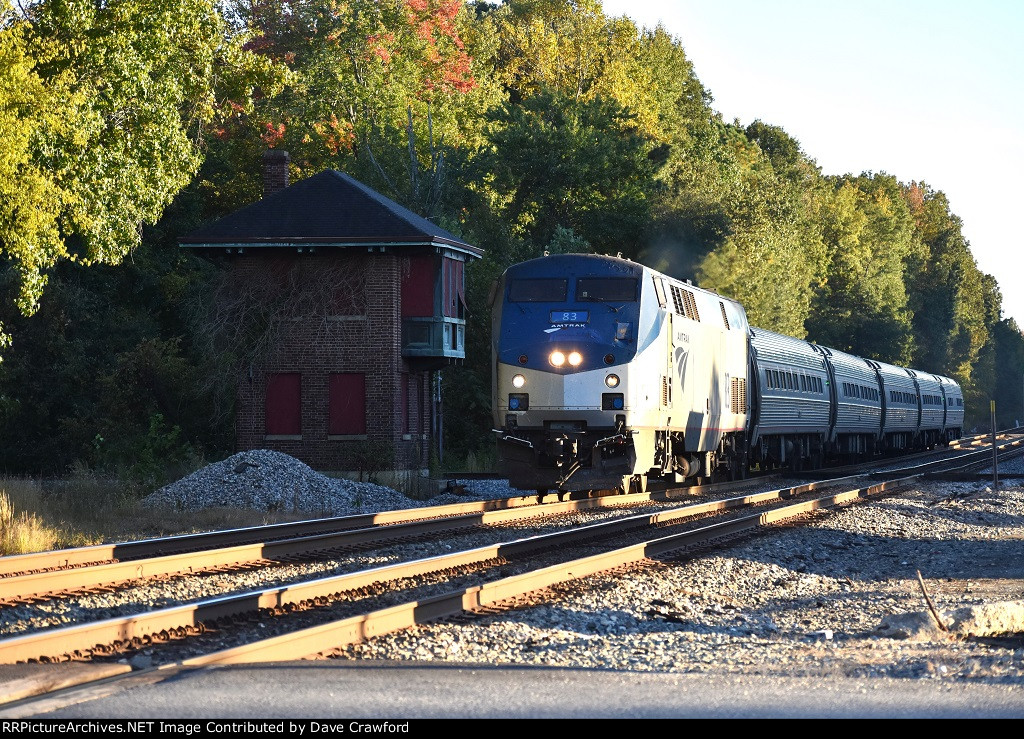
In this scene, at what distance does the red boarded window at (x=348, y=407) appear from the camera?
31562 millimetres

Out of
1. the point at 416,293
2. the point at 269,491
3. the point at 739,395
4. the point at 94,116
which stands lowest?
the point at 269,491

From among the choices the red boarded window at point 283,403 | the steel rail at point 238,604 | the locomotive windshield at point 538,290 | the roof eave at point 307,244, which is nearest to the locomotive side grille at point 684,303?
the locomotive windshield at point 538,290

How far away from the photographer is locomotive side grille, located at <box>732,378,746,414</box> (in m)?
27.5

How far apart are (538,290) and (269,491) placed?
639cm

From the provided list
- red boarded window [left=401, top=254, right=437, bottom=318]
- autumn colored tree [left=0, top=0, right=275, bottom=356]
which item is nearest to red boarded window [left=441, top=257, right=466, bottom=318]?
red boarded window [left=401, top=254, right=437, bottom=318]

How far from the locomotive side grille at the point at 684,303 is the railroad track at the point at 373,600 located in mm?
5395

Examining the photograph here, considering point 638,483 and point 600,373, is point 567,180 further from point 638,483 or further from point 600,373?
point 600,373

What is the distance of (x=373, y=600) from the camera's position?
11.5m

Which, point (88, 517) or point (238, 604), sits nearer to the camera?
point (238, 604)

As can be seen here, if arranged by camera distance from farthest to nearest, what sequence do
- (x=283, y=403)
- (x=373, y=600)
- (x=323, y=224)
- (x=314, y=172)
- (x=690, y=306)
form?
(x=314, y=172)
(x=323, y=224)
(x=283, y=403)
(x=690, y=306)
(x=373, y=600)

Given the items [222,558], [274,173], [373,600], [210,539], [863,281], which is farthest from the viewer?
[863,281]

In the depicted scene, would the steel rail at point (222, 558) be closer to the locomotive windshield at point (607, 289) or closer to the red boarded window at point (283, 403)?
the locomotive windshield at point (607, 289)

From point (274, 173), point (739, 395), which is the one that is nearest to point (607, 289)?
point (739, 395)

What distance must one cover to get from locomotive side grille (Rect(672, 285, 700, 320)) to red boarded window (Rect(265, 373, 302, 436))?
11415mm
